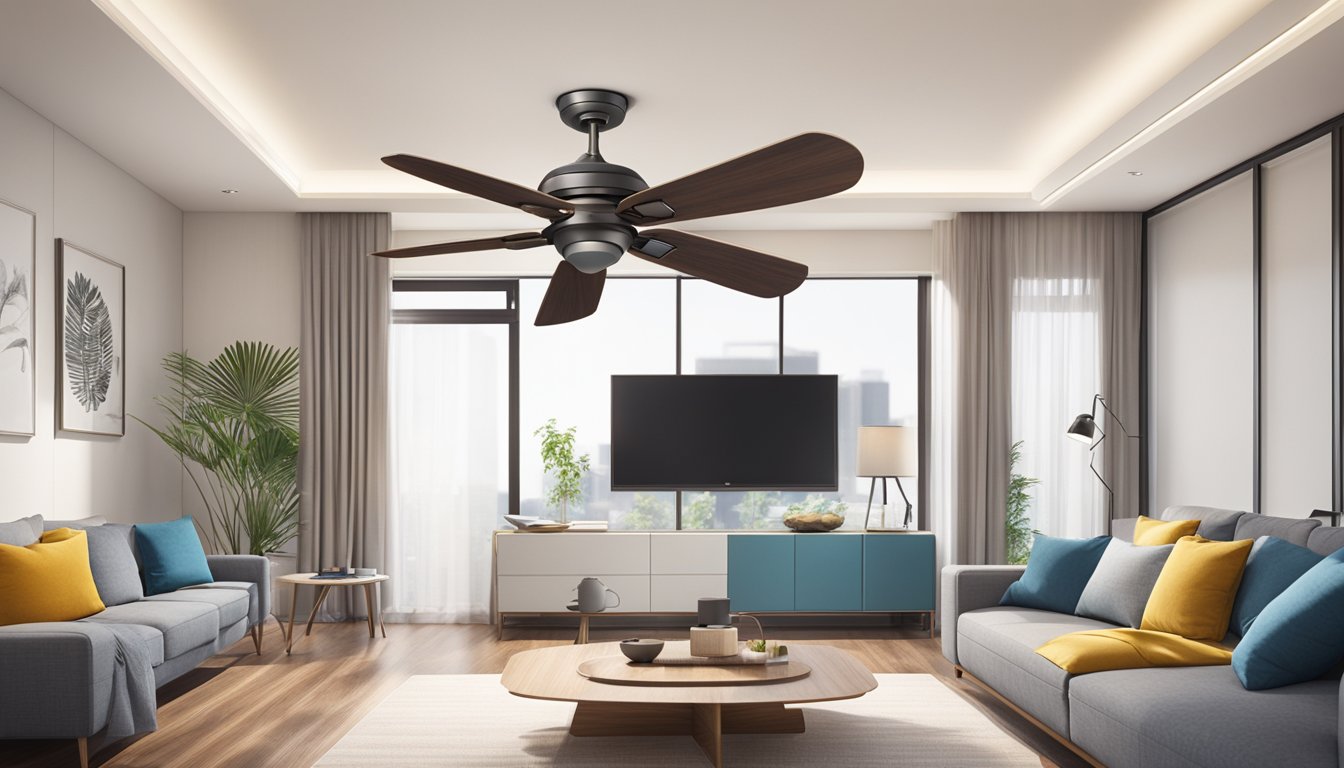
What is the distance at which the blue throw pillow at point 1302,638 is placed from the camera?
9.70 ft

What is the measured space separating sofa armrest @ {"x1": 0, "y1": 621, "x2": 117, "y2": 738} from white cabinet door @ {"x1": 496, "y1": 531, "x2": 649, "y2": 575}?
3108mm

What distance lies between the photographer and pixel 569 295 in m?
4.27

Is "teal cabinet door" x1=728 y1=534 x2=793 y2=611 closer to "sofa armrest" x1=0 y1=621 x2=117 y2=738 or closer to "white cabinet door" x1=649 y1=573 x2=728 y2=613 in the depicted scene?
"white cabinet door" x1=649 y1=573 x2=728 y2=613

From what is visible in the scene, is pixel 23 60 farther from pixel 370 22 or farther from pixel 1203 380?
pixel 1203 380

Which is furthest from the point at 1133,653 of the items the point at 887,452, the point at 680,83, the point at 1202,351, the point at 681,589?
the point at 681,589

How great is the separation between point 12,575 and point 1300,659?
4246mm

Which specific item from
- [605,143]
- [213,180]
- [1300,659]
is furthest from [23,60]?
[1300,659]

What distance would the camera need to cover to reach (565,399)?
7.10 m

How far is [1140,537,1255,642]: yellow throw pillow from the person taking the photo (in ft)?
12.1

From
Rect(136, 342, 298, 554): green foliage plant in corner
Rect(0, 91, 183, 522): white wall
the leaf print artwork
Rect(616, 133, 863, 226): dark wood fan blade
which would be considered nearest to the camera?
Rect(616, 133, 863, 226): dark wood fan blade

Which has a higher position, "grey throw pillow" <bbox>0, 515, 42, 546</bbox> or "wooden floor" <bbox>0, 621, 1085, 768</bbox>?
"grey throw pillow" <bbox>0, 515, 42, 546</bbox>

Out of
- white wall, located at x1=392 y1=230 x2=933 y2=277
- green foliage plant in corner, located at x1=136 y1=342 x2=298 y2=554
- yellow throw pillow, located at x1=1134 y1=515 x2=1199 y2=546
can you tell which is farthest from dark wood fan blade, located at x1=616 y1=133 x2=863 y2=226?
green foliage plant in corner, located at x1=136 y1=342 x2=298 y2=554

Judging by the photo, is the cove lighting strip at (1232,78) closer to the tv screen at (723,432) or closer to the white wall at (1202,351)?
the white wall at (1202,351)

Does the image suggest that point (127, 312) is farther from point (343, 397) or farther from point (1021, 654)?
point (1021, 654)
